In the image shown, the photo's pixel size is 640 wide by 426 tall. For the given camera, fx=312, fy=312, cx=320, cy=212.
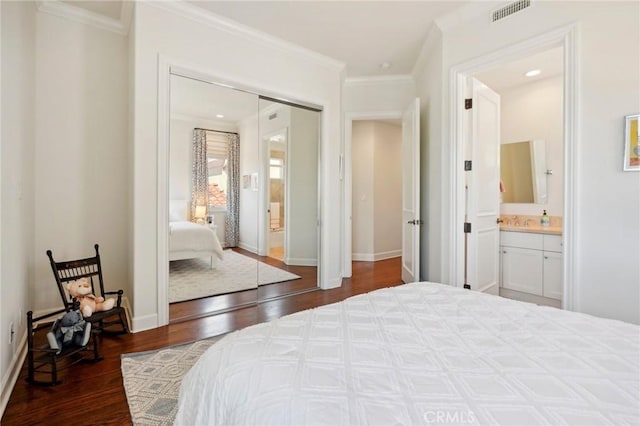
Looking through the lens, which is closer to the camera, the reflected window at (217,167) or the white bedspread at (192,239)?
the white bedspread at (192,239)

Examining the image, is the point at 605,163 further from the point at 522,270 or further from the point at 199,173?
the point at 199,173

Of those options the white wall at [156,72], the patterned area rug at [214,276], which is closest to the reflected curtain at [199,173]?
the white wall at [156,72]

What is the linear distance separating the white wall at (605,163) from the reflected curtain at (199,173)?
314 centimetres

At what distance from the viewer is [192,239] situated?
3197 mm

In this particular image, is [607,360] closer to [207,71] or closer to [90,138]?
[207,71]

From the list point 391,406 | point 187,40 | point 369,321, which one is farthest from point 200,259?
point 391,406

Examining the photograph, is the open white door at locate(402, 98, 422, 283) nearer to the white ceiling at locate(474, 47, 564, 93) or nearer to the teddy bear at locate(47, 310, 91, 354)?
the white ceiling at locate(474, 47, 564, 93)

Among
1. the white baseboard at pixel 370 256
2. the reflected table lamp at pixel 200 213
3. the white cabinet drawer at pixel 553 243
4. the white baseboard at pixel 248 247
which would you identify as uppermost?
the reflected table lamp at pixel 200 213

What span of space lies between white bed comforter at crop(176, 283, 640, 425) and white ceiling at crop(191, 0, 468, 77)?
9.11 ft

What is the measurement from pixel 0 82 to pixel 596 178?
368 cm

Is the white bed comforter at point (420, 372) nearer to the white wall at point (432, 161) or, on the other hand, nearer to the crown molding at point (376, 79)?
the white wall at point (432, 161)

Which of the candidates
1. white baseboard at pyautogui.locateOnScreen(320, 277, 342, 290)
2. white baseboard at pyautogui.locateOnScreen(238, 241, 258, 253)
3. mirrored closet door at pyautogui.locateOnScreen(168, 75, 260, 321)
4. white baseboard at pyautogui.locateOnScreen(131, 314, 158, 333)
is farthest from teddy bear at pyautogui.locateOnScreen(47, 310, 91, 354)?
white baseboard at pyautogui.locateOnScreen(320, 277, 342, 290)

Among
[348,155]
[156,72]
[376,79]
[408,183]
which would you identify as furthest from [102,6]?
[408,183]

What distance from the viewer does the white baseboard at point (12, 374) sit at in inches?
66.1
